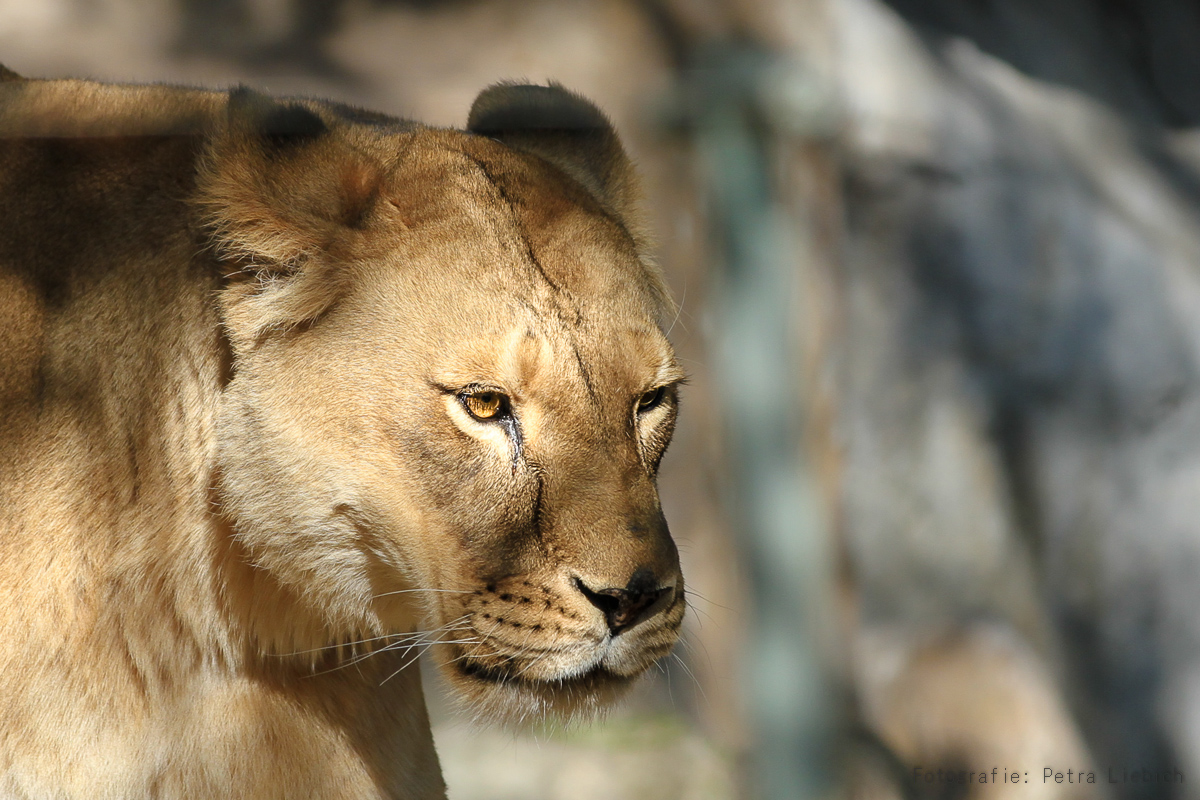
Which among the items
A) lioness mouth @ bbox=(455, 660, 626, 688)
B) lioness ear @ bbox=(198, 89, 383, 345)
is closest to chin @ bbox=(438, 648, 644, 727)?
lioness mouth @ bbox=(455, 660, 626, 688)

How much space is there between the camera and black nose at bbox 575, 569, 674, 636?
4.87 ft

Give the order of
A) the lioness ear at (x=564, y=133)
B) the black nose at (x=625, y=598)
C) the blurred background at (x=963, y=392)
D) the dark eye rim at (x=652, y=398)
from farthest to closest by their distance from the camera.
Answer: the blurred background at (x=963, y=392), the lioness ear at (x=564, y=133), the dark eye rim at (x=652, y=398), the black nose at (x=625, y=598)

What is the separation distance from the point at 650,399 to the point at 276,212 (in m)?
0.57

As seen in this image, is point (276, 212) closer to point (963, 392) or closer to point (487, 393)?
point (487, 393)

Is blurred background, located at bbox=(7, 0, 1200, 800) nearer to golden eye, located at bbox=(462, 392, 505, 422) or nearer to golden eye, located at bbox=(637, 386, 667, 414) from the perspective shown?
golden eye, located at bbox=(637, 386, 667, 414)

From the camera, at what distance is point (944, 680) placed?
10.8 ft

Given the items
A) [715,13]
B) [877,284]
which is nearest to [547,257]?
[715,13]

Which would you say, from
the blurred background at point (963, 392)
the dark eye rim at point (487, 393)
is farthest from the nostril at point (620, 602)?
the blurred background at point (963, 392)

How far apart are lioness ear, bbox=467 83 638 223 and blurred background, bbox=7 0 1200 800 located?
0.96 m

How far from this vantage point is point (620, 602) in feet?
4.89

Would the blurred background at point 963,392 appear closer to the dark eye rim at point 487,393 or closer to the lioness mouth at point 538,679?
the lioness mouth at point 538,679

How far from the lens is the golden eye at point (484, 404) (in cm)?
153

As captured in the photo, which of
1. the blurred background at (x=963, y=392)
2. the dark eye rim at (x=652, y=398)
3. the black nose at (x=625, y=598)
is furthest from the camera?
the blurred background at (x=963, y=392)

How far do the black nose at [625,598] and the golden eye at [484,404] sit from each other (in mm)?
235
